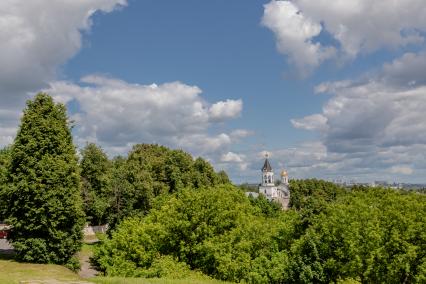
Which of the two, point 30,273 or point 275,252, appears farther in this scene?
point 275,252

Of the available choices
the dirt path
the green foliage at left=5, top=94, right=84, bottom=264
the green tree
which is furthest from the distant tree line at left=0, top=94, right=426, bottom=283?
the green tree

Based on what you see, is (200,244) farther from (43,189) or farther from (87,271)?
(87,271)

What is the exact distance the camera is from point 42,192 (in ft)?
90.4

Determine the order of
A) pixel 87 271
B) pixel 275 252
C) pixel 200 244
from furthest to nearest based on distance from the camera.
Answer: pixel 87 271 < pixel 275 252 < pixel 200 244

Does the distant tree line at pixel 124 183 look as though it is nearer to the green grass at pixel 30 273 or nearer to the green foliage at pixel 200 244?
the green foliage at pixel 200 244

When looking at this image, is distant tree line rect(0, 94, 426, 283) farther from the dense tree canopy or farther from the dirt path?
the dirt path

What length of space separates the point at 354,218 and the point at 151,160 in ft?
161

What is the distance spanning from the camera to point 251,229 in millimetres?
36406

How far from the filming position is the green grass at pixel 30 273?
18.5 meters

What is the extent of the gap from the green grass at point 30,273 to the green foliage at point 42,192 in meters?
1.82

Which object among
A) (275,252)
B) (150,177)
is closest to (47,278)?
(275,252)

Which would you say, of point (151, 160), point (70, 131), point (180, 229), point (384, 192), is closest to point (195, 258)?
point (180, 229)

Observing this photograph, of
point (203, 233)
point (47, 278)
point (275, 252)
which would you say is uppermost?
point (203, 233)

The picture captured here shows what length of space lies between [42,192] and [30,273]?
6883 millimetres
